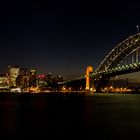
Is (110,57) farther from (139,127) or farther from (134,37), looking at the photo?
(139,127)

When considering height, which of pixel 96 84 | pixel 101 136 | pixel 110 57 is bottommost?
pixel 101 136

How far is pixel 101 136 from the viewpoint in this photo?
55.3 feet

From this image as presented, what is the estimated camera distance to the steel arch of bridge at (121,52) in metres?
83.2

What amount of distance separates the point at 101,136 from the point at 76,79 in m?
99.9

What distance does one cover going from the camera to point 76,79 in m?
117

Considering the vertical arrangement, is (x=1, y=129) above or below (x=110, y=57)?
below

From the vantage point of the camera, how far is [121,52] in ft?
291

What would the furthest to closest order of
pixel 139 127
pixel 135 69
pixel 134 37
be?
pixel 134 37, pixel 135 69, pixel 139 127

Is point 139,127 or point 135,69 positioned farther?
point 135,69

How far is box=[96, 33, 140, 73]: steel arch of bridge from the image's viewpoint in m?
83.2

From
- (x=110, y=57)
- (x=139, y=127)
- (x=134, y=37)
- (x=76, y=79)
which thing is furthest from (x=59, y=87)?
(x=139, y=127)

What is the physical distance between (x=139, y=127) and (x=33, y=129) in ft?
20.3

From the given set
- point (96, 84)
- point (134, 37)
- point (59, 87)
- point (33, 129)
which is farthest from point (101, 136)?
point (59, 87)

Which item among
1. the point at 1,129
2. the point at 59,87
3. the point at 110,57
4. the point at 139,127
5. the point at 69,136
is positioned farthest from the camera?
the point at 59,87
